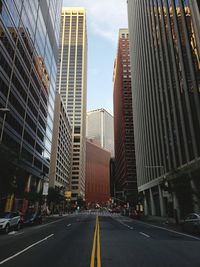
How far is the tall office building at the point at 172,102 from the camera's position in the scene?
Result: 3575 cm

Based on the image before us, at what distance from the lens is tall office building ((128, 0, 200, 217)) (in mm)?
35750

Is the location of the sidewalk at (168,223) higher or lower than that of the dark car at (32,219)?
lower

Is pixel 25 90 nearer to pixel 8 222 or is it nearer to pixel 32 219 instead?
pixel 32 219

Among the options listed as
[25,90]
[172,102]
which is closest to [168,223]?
[172,102]

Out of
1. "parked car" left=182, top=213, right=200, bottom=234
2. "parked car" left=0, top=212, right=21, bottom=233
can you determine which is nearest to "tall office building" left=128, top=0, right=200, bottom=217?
"parked car" left=182, top=213, right=200, bottom=234

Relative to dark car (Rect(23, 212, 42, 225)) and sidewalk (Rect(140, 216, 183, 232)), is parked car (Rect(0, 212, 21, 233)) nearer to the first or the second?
dark car (Rect(23, 212, 42, 225))

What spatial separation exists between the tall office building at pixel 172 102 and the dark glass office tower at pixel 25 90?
24231 mm

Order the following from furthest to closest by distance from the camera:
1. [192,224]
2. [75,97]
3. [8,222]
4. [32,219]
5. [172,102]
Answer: [75,97], [172,102], [32,219], [8,222], [192,224]

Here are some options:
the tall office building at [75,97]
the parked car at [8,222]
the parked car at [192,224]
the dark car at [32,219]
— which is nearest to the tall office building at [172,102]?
the parked car at [192,224]

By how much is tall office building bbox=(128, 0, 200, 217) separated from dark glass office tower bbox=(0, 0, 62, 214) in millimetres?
24231

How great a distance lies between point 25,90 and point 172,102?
30599mm

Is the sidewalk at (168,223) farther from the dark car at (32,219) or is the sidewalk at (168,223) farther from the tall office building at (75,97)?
the tall office building at (75,97)

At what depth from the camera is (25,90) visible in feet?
166

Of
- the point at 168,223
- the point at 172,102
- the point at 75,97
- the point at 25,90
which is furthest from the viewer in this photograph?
the point at 75,97
